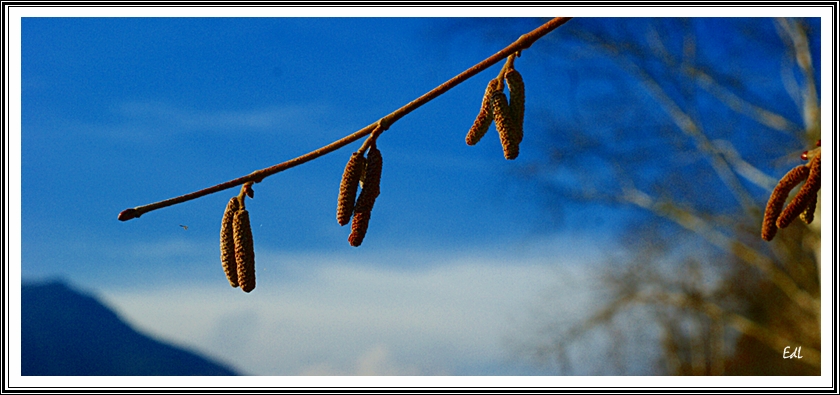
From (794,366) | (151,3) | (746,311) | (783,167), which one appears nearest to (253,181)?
(151,3)

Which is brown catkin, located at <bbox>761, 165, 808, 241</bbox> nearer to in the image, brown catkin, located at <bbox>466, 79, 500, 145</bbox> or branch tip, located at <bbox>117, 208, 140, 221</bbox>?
brown catkin, located at <bbox>466, 79, 500, 145</bbox>

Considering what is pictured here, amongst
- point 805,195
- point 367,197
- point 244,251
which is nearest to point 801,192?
point 805,195

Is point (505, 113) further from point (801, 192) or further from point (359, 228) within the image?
point (801, 192)

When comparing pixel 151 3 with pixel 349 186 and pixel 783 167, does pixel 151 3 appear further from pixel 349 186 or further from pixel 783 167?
pixel 783 167

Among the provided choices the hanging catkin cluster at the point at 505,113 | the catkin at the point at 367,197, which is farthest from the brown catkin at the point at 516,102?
the catkin at the point at 367,197

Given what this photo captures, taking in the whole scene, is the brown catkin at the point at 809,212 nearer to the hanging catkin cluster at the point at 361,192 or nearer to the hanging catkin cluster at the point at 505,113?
the hanging catkin cluster at the point at 505,113

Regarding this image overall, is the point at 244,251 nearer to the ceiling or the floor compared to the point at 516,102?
nearer to the floor
